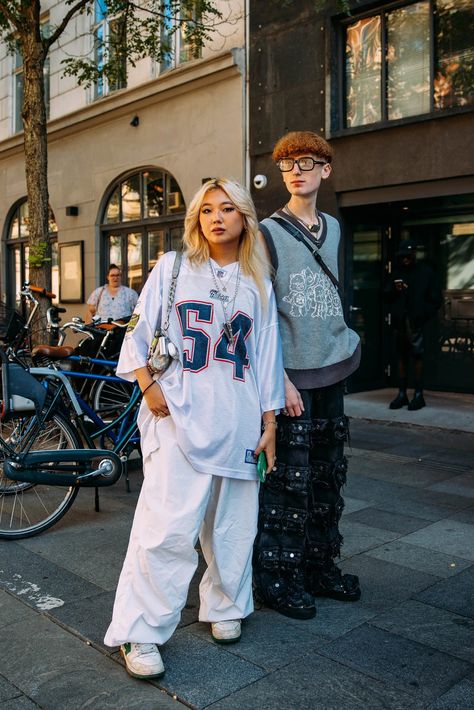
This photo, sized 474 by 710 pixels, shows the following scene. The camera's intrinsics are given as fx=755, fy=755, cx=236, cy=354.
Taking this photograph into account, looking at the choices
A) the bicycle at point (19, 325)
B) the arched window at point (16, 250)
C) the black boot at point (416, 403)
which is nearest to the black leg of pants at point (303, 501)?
the bicycle at point (19, 325)

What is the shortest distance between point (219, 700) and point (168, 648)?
1.53 feet

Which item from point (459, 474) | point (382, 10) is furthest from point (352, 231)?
point (459, 474)

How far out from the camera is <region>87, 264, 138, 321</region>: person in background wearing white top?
10281 millimetres

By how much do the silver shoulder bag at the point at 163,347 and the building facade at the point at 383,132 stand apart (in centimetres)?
687

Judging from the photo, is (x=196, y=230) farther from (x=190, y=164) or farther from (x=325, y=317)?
(x=190, y=164)

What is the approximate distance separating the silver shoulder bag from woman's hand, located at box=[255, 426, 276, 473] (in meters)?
0.49

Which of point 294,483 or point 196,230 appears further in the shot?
point 294,483

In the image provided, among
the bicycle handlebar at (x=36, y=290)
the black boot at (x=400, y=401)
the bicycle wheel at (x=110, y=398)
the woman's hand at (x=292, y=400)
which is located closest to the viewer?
the woman's hand at (x=292, y=400)

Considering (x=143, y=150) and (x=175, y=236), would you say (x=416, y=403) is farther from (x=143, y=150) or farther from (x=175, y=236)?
(x=143, y=150)

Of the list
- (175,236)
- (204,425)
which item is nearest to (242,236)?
(204,425)

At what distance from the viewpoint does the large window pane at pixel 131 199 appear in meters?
14.0

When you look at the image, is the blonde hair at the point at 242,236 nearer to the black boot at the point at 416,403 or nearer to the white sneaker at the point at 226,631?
the white sneaker at the point at 226,631

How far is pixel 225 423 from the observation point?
2.96 m

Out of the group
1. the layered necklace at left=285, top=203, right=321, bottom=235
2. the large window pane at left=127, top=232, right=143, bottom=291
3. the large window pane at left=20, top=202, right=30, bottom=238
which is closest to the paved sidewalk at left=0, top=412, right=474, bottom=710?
the layered necklace at left=285, top=203, right=321, bottom=235
